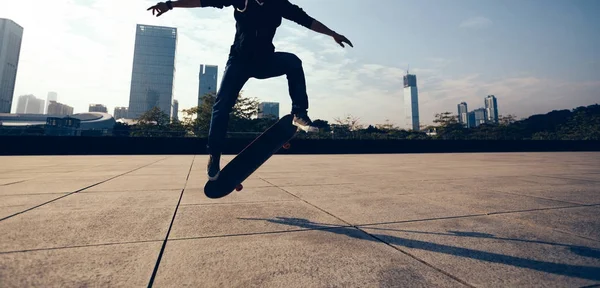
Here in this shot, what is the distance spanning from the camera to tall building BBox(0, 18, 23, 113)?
149 m

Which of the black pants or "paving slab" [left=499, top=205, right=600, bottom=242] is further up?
the black pants

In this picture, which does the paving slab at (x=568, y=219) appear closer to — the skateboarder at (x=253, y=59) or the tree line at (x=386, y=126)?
the skateboarder at (x=253, y=59)

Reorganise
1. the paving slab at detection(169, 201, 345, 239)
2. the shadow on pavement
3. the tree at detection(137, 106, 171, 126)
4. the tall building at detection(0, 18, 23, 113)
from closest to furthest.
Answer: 1. the shadow on pavement
2. the paving slab at detection(169, 201, 345, 239)
3. the tree at detection(137, 106, 171, 126)
4. the tall building at detection(0, 18, 23, 113)

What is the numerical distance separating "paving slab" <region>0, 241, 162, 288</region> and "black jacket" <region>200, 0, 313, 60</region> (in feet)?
6.61

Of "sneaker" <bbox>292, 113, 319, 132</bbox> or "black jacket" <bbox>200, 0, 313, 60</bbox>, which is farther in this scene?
"sneaker" <bbox>292, 113, 319, 132</bbox>

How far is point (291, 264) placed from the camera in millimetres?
1378

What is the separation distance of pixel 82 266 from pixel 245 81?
2.13 meters

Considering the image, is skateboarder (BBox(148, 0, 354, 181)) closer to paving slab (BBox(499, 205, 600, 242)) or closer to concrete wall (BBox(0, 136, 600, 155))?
paving slab (BBox(499, 205, 600, 242))

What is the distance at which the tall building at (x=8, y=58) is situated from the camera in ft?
488

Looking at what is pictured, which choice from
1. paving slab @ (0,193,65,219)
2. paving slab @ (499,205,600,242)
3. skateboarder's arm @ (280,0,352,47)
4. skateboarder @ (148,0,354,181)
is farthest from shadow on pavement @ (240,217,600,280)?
paving slab @ (0,193,65,219)

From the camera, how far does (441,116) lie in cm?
5044

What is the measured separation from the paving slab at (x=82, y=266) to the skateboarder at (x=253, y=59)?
1.40 m

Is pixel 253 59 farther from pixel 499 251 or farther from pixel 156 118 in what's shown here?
pixel 156 118

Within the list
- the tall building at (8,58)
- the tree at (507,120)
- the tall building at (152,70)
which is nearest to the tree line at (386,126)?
the tree at (507,120)
